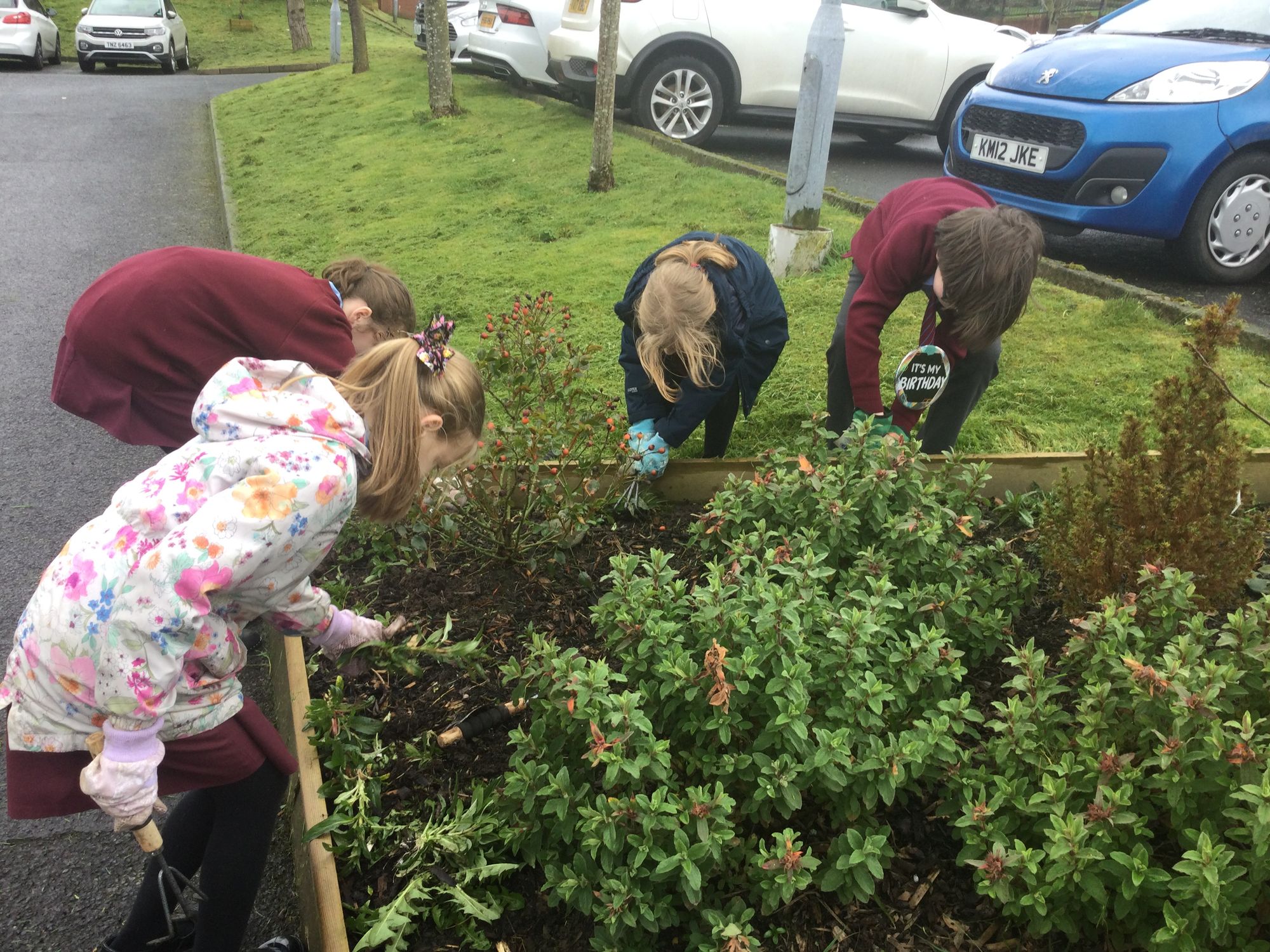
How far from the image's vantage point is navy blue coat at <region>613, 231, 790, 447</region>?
3.46 m

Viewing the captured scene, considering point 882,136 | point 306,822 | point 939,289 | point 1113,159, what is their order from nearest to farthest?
1. point 306,822
2. point 939,289
3. point 1113,159
4. point 882,136

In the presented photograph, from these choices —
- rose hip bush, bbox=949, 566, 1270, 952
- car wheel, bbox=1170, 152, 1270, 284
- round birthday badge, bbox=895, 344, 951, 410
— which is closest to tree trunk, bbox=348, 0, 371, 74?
car wheel, bbox=1170, 152, 1270, 284

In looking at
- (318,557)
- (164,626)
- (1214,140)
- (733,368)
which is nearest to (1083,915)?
(318,557)

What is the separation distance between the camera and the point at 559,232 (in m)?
7.29

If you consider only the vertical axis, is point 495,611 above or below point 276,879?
above

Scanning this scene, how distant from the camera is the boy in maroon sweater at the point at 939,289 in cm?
295

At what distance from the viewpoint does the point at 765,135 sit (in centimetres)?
1109

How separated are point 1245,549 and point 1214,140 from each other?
4.16 meters

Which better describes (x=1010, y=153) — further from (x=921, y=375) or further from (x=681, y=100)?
(x=681, y=100)

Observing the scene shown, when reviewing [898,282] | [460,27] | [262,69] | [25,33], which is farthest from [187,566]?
[25,33]

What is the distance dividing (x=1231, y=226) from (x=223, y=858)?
6.21m

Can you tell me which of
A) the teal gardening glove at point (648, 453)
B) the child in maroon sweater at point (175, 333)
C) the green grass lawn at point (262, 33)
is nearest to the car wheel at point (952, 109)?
the teal gardening glove at point (648, 453)

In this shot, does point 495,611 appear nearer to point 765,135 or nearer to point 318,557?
point 318,557

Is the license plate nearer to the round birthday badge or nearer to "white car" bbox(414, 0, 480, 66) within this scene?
the round birthday badge
